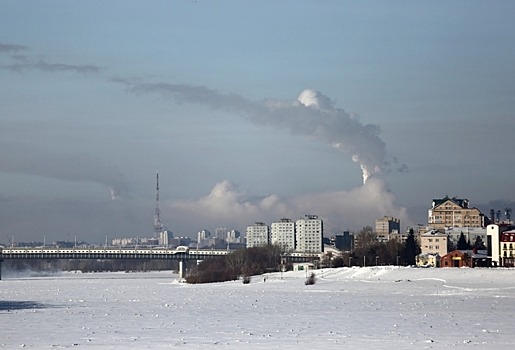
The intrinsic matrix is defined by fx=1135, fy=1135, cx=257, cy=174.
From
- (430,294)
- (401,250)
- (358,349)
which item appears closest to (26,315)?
(358,349)

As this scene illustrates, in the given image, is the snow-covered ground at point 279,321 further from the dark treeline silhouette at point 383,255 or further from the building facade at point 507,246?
the dark treeline silhouette at point 383,255

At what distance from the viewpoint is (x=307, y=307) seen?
77.8m

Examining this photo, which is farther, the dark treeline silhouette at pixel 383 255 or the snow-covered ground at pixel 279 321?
the dark treeline silhouette at pixel 383 255

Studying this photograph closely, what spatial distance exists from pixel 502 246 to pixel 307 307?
89.4 m

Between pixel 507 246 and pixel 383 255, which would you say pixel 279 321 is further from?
pixel 383 255

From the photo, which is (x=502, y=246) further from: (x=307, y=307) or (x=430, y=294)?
(x=307, y=307)

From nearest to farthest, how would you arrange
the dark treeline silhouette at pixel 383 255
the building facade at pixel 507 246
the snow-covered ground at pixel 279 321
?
the snow-covered ground at pixel 279 321 < the building facade at pixel 507 246 < the dark treeline silhouette at pixel 383 255

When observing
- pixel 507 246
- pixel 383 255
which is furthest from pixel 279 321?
Answer: pixel 383 255

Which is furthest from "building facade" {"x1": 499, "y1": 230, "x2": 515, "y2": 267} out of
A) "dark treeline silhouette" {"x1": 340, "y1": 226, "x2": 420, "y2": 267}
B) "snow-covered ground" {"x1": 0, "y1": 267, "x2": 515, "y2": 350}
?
"snow-covered ground" {"x1": 0, "y1": 267, "x2": 515, "y2": 350}

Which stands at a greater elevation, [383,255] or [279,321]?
[383,255]

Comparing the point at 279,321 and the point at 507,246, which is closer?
the point at 279,321

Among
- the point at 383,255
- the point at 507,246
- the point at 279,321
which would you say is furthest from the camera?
the point at 383,255

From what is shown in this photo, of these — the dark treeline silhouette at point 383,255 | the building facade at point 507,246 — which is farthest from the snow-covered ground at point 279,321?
the dark treeline silhouette at point 383,255

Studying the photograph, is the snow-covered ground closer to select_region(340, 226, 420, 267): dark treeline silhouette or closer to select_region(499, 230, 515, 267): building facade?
select_region(499, 230, 515, 267): building facade
